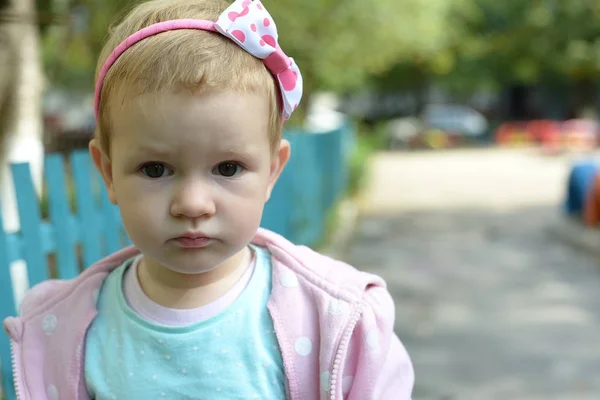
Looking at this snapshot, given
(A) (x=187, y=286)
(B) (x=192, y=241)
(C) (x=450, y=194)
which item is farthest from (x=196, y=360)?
(C) (x=450, y=194)

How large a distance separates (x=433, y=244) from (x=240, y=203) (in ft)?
25.2

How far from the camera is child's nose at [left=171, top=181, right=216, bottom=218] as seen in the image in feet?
4.90

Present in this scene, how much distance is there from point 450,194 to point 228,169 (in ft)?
41.9

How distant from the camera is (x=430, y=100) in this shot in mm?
44688

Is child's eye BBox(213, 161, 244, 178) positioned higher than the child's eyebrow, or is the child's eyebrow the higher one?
the child's eyebrow

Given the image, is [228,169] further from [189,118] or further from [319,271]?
[319,271]

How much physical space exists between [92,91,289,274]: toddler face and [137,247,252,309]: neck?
0.34ft

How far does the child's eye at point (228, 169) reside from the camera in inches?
60.9

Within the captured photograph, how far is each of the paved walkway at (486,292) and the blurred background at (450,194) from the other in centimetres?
2

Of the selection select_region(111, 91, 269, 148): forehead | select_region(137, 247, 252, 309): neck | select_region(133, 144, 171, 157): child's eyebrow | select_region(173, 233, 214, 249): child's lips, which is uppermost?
select_region(111, 91, 269, 148): forehead

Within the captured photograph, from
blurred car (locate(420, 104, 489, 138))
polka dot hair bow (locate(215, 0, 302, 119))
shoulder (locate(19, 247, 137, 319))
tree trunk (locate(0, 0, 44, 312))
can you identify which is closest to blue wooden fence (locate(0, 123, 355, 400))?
shoulder (locate(19, 247, 137, 319))

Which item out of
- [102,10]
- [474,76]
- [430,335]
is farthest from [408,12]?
[474,76]

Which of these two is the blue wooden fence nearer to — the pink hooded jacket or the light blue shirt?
the pink hooded jacket

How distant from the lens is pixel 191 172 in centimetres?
152
